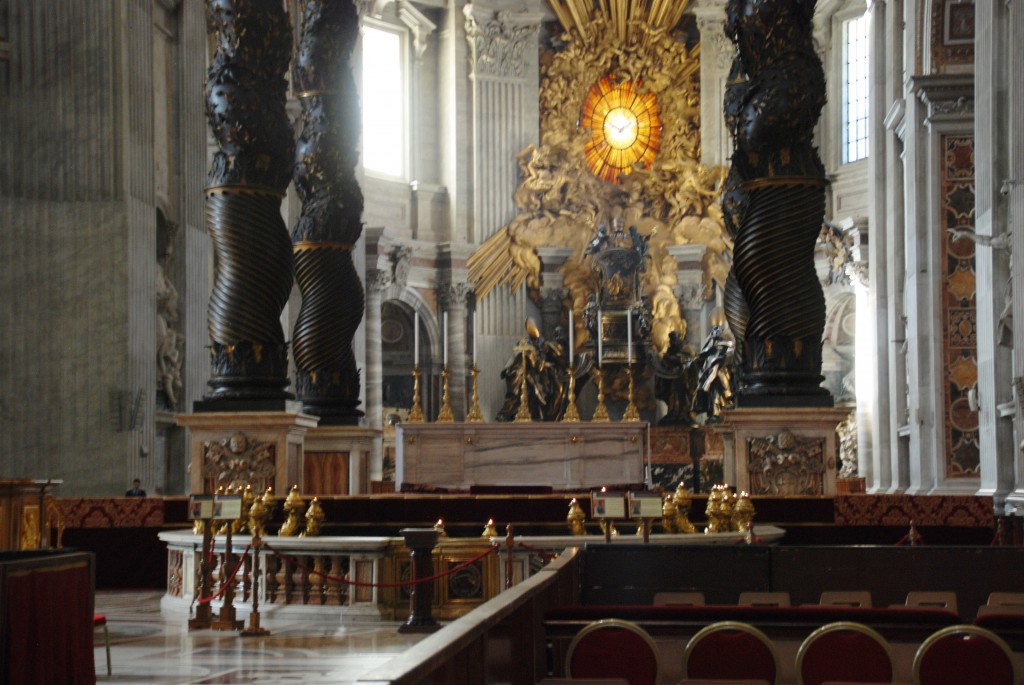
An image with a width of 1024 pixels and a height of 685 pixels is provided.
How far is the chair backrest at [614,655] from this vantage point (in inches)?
201

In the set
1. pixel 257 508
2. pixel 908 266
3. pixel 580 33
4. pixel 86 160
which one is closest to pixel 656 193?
pixel 580 33

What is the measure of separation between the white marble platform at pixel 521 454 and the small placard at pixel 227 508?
6.59m

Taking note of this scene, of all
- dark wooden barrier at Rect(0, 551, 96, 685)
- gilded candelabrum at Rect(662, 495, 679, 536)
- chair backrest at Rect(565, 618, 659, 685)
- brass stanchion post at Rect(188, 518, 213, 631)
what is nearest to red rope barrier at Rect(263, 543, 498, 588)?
brass stanchion post at Rect(188, 518, 213, 631)

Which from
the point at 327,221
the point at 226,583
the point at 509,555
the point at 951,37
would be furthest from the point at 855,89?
the point at 226,583

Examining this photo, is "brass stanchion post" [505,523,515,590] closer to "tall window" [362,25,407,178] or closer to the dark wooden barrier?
the dark wooden barrier

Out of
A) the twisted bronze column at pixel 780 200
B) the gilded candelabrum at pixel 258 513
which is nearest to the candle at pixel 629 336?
the twisted bronze column at pixel 780 200

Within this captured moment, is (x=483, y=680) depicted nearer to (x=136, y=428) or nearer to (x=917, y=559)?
(x=917, y=559)

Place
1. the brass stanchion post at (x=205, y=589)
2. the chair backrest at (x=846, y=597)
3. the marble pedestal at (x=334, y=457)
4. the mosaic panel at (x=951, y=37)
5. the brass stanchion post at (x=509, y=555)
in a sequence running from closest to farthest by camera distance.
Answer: the chair backrest at (x=846, y=597) < the brass stanchion post at (x=509, y=555) < the brass stanchion post at (x=205, y=589) < the marble pedestal at (x=334, y=457) < the mosaic panel at (x=951, y=37)

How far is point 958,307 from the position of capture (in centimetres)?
2006

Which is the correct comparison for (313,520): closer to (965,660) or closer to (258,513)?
(258,513)

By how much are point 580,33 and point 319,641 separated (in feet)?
97.7

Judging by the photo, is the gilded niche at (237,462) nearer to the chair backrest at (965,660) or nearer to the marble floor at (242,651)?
the marble floor at (242,651)

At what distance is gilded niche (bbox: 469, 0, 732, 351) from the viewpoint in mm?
35188

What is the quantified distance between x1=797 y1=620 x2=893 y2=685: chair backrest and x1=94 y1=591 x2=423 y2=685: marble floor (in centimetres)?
247
